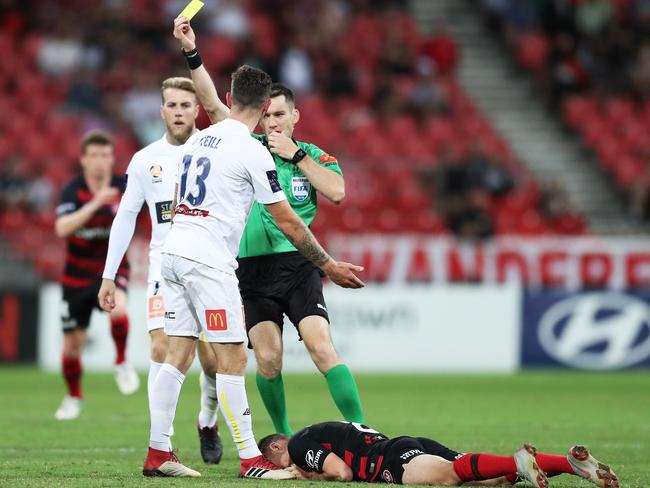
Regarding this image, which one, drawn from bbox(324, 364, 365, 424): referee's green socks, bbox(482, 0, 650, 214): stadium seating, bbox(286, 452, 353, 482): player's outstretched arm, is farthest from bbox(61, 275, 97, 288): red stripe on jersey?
bbox(482, 0, 650, 214): stadium seating

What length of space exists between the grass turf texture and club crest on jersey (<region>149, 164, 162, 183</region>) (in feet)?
6.28

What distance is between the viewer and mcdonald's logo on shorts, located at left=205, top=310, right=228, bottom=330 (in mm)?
7281

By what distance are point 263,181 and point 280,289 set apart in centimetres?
135

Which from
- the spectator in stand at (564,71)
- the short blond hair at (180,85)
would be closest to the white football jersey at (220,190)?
the short blond hair at (180,85)

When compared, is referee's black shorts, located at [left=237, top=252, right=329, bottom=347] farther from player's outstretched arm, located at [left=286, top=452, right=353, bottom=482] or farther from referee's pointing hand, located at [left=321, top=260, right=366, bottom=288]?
player's outstretched arm, located at [left=286, top=452, right=353, bottom=482]

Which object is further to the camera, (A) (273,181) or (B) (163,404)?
(B) (163,404)

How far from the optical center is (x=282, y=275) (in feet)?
27.8

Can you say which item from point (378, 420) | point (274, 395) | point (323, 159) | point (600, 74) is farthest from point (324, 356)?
point (600, 74)

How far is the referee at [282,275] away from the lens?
8.06 m

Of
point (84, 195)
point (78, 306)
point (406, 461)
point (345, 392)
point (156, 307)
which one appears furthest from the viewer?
point (78, 306)

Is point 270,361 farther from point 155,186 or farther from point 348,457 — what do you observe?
point 155,186

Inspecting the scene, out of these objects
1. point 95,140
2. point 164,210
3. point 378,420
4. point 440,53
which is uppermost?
point 440,53

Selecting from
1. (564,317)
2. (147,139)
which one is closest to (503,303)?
(564,317)

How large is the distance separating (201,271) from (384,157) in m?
14.9
